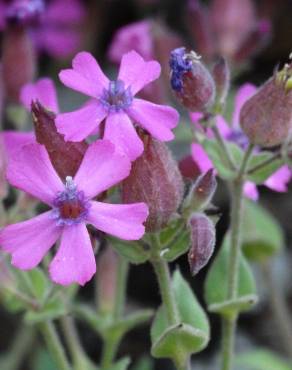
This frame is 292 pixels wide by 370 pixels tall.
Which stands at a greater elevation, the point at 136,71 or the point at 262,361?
the point at 136,71

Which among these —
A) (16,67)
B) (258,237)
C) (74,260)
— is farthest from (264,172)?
(16,67)

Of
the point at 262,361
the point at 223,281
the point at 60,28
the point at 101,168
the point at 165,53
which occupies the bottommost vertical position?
the point at 262,361

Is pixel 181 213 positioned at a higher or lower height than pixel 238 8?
lower

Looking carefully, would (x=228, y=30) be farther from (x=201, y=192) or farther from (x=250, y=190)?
(x=201, y=192)

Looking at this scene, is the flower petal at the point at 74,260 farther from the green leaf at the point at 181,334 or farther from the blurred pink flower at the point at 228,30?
the blurred pink flower at the point at 228,30

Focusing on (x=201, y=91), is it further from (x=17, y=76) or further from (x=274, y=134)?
(x=17, y=76)

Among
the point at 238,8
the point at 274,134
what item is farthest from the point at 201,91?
the point at 238,8
